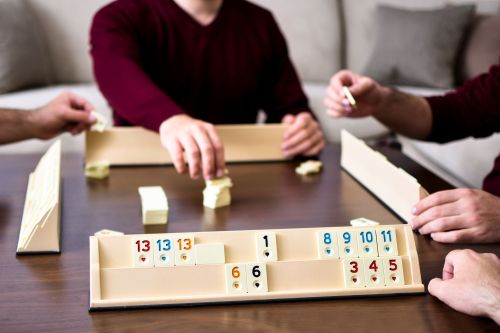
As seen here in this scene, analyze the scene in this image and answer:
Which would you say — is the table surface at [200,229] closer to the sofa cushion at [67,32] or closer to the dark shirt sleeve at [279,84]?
the dark shirt sleeve at [279,84]

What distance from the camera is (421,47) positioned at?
3.53 meters

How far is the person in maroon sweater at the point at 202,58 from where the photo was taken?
1747mm

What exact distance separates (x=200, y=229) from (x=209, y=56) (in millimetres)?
941

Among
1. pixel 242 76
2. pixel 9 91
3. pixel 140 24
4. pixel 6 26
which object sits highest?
pixel 140 24

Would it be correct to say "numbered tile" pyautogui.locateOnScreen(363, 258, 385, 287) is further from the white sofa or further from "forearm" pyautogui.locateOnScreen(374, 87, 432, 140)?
the white sofa

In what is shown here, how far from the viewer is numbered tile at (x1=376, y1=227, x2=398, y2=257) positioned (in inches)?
35.5

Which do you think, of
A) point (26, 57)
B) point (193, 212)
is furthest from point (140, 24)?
point (26, 57)

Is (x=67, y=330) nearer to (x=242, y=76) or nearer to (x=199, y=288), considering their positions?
(x=199, y=288)

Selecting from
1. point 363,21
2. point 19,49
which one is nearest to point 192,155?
point 19,49

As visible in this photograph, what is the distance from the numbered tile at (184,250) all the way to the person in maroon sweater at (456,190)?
30 centimetres

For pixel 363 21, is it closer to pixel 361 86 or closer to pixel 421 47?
pixel 421 47

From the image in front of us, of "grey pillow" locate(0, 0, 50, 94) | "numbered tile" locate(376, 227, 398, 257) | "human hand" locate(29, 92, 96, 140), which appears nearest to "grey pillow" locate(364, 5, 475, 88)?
"grey pillow" locate(0, 0, 50, 94)

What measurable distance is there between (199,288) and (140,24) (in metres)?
1.18

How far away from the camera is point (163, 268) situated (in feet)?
2.80
